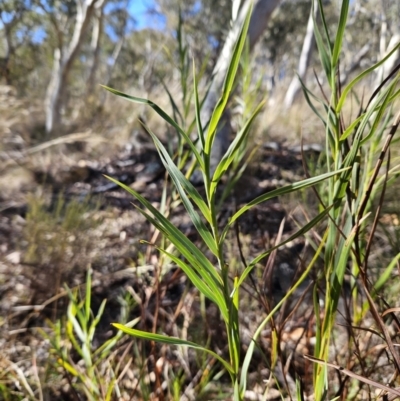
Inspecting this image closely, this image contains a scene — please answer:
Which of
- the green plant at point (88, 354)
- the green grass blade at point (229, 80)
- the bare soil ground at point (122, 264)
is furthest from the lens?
the bare soil ground at point (122, 264)

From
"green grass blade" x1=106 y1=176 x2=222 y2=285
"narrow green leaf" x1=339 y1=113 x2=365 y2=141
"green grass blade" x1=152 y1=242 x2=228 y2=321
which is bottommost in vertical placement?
"green grass blade" x1=152 y1=242 x2=228 y2=321

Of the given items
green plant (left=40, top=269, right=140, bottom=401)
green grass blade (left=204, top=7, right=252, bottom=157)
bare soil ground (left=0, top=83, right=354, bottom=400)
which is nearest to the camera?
green grass blade (left=204, top=7, right=252, bottom=157)

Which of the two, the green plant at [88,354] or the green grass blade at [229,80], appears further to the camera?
the green plant at [88,354]

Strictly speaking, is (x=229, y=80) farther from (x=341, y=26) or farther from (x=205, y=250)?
(x=205, y=250)

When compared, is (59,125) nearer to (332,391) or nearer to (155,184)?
(155,184)

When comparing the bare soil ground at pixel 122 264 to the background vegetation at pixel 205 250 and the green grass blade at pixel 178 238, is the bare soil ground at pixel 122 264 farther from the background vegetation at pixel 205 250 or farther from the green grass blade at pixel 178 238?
the green grass blade at pixel 178 238

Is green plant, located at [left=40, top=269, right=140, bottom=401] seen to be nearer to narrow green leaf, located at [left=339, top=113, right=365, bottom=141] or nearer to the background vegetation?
the background vegetation

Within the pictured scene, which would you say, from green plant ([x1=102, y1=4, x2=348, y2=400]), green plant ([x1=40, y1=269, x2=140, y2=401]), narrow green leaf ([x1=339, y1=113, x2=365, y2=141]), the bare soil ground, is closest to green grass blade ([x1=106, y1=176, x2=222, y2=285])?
green plant ([x1=102, y1=4, x2=348, y2=400])

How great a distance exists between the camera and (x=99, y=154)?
3404 millimetres

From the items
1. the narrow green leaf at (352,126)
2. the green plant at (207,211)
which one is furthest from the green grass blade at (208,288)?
the narrow green leaf at (352,126)

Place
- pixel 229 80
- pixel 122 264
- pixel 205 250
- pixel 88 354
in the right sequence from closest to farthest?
pixel 229 80
pixel 88 354
pixel 205 250
pixel 122 264

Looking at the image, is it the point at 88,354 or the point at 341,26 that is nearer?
the point at 341,26

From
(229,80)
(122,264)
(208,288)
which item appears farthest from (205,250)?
(229,80)

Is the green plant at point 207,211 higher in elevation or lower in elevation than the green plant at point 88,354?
higher
